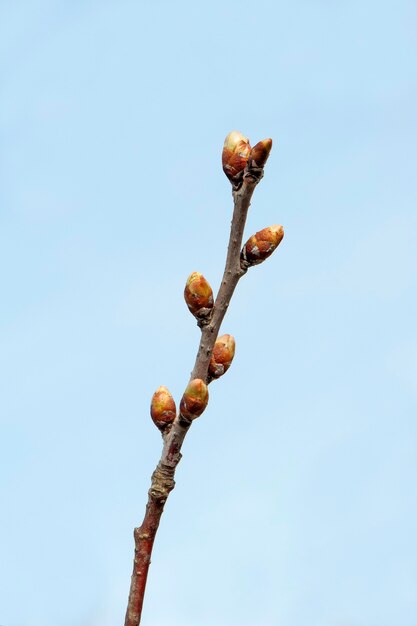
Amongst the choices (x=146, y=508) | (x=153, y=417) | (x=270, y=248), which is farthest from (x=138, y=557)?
(x=270, y=248)

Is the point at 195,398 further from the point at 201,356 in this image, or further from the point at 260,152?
the point at 260,152

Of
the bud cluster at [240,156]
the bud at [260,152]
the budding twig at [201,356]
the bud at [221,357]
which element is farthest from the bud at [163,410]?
the bud at [260,152]

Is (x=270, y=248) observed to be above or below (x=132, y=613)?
above

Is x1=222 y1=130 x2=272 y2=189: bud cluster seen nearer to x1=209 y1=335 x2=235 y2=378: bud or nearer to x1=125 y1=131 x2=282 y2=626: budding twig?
x1=125 y1=131 x2=282 y2=626: budding twig

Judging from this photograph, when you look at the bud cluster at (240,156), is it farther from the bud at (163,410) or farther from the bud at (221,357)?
the bud at (163,410)

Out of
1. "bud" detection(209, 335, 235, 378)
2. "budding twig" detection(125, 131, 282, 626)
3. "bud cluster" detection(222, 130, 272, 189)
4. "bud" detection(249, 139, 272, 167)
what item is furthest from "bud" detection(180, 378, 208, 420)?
"bud" detection(249, 139, 272, 167)

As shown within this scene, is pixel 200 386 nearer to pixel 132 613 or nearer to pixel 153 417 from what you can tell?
pixel 153 417

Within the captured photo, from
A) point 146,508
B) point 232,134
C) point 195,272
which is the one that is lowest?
point 146,508
